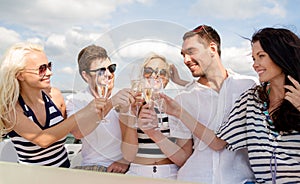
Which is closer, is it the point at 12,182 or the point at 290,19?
the point at 290,19

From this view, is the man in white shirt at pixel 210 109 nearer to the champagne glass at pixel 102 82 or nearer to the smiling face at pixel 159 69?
the smiling face at pixel 159 69

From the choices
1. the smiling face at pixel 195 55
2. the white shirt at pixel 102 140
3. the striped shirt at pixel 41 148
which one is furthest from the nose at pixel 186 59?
the striped shirt at pixel 41 148

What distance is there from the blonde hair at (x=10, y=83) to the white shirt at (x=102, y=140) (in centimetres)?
29

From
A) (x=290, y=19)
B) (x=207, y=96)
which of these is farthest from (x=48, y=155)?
(x=290, y=19)

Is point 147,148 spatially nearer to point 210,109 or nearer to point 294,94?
point 210,109

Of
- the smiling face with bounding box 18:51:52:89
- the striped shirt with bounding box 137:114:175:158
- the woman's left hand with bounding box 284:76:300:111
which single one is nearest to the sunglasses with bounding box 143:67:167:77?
the striped shirt with bounding box 137:114:175:158

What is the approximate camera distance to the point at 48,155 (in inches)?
75.5

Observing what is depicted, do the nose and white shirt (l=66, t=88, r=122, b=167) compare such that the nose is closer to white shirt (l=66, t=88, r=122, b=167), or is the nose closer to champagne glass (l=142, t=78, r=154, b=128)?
champagne glass (l=142, t=78, r=154, b=128)

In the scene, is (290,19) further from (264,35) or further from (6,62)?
(6,62)

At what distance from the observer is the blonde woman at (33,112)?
179cm

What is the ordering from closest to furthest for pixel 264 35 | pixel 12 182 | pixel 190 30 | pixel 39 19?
1. pixel 264 35
2. pixel 190 30
3. pixel 12 182
4. pixel 39 19

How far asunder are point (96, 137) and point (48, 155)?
273 mm

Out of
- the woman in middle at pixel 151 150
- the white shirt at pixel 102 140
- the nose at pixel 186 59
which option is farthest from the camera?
the white shirt at pixel 102 140

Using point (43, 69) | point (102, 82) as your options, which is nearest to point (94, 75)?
point (102, 82)
